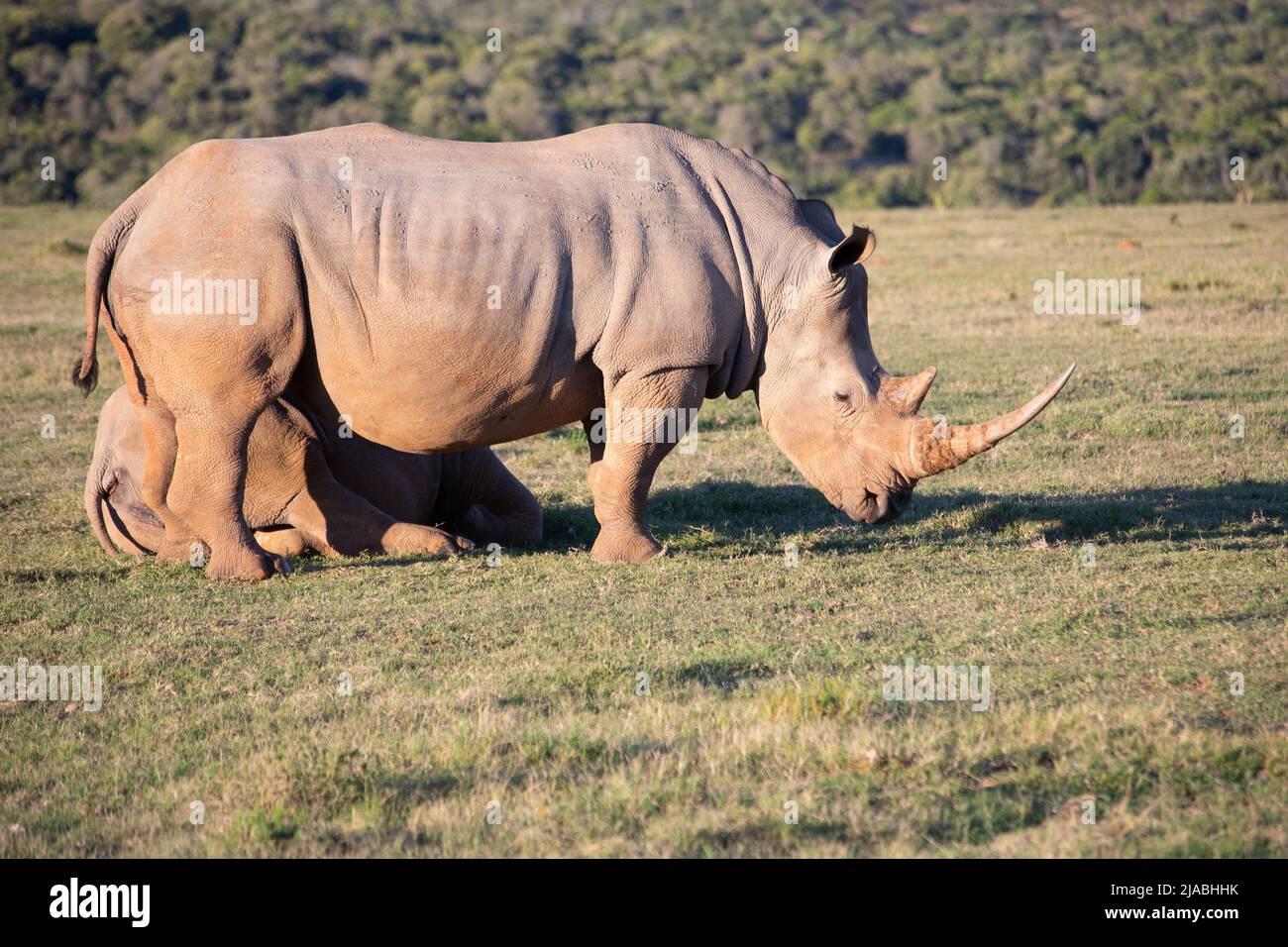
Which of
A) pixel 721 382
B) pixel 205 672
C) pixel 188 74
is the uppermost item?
pixel 188 74

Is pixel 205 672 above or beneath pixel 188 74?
beneath

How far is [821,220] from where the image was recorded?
8.74 metres

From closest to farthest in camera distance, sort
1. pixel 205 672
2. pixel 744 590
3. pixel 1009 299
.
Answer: pixel 205 672, pixel 744 590, pixel 1009 299

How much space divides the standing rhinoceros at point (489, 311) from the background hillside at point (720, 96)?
3711cm

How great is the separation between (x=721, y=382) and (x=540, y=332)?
46.0 inches

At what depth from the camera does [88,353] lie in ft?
27.1

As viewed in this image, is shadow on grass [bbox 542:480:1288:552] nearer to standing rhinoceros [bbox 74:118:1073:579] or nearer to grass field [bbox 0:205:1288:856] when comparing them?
grass field [bbox 0:205:1288:856]

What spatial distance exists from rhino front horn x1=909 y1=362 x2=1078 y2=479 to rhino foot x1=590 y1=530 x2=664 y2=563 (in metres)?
1.53

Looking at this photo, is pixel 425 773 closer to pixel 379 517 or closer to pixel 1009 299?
pixel 379 517

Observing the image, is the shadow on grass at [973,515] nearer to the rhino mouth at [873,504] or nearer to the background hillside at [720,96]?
the rhino mouth at [873,504]

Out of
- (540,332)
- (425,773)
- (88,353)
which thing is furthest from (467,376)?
(425,773)

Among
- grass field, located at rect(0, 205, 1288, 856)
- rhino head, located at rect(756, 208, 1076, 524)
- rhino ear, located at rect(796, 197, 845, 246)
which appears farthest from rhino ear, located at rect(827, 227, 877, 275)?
grass field, located at rect(0, 205, 1288, 856)

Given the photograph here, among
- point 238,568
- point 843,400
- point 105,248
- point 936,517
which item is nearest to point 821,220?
point 843,400

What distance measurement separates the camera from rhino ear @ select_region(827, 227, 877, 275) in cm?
802
